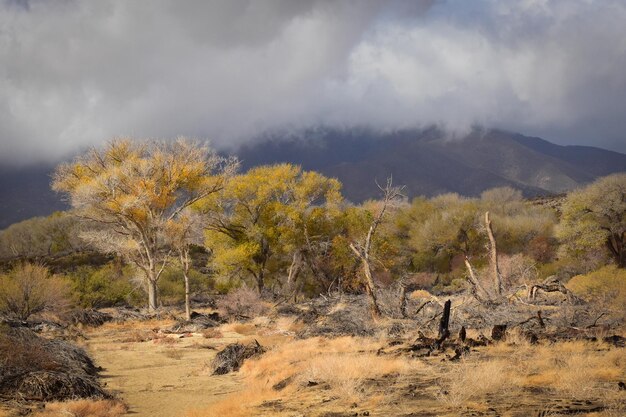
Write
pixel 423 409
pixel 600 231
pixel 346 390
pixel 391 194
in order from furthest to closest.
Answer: pixel 600 231 → pixel 391 194 → pixel 346 390 → pixel 423 409

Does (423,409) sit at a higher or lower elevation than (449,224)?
lower

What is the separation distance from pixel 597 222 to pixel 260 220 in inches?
1053

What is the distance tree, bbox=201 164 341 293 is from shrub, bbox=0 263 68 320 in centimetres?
1083

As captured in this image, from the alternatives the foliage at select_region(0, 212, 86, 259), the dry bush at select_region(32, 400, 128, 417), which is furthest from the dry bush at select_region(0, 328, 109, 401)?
the foliage at select_region(0, 212, 86, 259)

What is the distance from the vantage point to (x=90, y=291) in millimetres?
35094

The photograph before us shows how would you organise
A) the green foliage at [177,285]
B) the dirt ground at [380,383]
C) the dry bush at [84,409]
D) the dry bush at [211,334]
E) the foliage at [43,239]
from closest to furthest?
the dirt ground at [380,383], the dry bush at [84,409], the dry bush at [211,334], the green foliage at [177,285], the foliage at [43,239]

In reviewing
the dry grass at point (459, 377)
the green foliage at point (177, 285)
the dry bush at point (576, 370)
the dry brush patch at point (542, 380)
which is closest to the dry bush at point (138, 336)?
the dry grass at point (459, 377)

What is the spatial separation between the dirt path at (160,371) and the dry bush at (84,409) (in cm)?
37

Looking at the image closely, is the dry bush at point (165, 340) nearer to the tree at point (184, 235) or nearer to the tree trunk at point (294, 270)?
the tree at point (184, 235)

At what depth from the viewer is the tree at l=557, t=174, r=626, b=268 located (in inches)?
1485

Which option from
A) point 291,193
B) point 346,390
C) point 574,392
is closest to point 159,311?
point 291,193

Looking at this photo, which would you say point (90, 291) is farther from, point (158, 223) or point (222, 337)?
point (222, 337)

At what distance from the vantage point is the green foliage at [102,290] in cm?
3434

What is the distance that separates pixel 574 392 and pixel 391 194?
1481 centimetres
